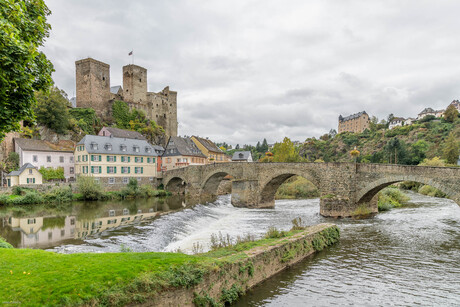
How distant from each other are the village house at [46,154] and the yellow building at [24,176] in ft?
11.4

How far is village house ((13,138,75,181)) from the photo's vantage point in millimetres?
37219

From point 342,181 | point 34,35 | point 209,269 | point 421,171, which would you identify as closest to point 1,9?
point 34,35

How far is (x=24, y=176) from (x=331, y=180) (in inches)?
1345

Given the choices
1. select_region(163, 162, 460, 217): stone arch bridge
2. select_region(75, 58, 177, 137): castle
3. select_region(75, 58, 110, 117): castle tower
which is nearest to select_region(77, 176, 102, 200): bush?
select_region(163, 162, 460, 217): stone arch bridge

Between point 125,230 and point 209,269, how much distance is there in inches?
451

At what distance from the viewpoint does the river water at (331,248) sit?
332 inches

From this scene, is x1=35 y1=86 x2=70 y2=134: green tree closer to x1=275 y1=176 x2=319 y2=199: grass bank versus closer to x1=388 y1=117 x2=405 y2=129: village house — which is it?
x1=275 y1=176 x2=319 y2=199: grass bank

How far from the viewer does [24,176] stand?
33.6m

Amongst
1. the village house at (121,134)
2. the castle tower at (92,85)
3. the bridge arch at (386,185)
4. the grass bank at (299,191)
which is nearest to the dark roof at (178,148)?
the village house at (121,134)

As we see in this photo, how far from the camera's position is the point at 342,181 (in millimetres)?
22703

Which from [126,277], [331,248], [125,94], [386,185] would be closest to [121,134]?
[125,94]

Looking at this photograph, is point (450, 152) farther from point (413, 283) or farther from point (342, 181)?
point (413, 283)

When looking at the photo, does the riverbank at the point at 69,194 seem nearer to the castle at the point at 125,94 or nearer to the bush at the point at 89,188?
the bush at the point at 89,188

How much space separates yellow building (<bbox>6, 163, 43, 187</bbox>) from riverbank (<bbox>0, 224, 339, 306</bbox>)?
31794 millimetres
